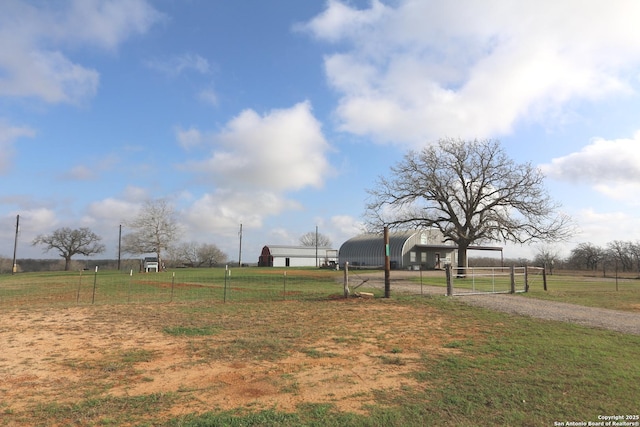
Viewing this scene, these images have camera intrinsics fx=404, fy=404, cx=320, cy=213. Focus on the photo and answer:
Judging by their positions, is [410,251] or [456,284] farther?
[410,251]

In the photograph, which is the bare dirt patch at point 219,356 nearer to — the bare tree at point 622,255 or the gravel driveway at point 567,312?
the gravel driveway at point 567,312

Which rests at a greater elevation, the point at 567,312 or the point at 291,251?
the point at 291,251

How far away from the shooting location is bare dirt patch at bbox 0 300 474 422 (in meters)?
5.77

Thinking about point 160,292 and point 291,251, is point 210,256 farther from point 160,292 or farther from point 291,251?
point 160,292

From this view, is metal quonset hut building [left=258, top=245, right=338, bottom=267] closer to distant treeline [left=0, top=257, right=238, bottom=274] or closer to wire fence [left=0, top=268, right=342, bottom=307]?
distant treeline [left=0, top=257, right=238, bottom=274]

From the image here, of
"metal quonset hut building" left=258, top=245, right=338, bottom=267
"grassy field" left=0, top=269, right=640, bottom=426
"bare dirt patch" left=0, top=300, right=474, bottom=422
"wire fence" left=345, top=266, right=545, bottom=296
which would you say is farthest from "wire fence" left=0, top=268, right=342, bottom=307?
"metal quonset hut building" left=258, top=245, right=338, bottom=267

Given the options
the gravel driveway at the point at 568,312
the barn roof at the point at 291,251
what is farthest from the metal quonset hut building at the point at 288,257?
the gravel driveway at the point at 568,312

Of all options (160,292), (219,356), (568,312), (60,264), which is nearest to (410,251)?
(160,292)

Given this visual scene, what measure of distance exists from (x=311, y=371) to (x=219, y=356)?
6.85 ft

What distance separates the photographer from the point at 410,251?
5531 centimetres

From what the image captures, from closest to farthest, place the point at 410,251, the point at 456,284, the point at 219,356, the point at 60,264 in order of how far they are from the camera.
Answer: the point at 219,356
the point at 456,284
the point at 410,251
the point at 60,264

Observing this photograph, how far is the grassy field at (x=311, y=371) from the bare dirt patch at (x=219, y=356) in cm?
4

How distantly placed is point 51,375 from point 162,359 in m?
1.76

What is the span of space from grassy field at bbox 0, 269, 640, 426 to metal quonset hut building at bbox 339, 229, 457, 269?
41.5 meters
